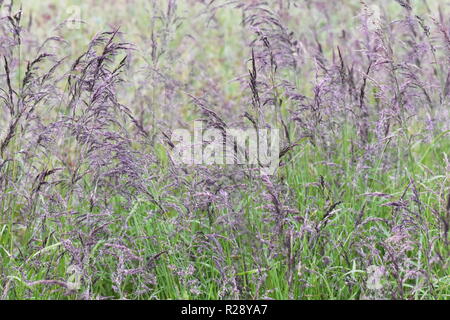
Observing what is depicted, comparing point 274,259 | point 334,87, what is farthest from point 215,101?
point 274,259

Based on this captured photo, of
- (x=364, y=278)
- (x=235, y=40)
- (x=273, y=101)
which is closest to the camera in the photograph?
(x=364, y=278)

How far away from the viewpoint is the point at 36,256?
284cm

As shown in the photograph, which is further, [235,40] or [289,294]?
[235,40]

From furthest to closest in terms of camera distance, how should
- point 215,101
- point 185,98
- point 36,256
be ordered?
point 185,98 → point 215,101 → point 36,256

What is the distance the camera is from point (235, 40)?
6531 mm

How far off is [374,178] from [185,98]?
2.48m

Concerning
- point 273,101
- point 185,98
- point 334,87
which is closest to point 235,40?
point 185,98

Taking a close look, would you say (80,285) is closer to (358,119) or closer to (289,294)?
(289,294)
